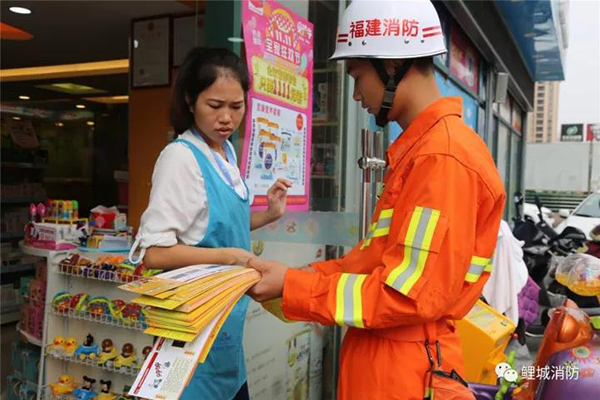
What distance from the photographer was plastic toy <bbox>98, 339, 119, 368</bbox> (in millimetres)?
2457

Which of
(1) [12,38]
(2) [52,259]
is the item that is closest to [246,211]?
(2) [52,259]

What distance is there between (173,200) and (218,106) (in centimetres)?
33

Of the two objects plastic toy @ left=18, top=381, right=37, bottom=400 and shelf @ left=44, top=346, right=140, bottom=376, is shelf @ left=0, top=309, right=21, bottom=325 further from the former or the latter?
shelf @ left=44, top=346, right=140, bottom=376

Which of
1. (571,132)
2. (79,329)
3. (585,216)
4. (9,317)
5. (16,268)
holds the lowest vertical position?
(9,317)

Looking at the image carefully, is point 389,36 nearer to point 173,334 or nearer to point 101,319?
point 173,334

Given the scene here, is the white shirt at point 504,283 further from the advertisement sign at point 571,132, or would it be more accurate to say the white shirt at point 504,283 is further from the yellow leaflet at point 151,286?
the advertisement sign at point 571,132

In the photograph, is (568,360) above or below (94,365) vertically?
above

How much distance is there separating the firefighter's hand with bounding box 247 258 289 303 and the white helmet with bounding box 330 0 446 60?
56cm

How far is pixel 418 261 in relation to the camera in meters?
1.12

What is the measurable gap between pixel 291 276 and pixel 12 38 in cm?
616

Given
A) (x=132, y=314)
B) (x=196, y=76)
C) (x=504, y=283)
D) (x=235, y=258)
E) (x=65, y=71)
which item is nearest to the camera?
(x=235, y=258)

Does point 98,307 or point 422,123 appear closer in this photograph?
point 422,123

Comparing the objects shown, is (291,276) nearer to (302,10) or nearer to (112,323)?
(112,323)

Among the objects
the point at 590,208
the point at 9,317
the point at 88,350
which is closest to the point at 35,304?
the point at 88,350
